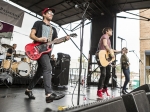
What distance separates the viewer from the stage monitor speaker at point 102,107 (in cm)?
58

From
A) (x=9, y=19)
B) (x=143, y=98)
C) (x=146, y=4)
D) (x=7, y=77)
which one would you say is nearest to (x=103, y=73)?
(x=143, y=98)

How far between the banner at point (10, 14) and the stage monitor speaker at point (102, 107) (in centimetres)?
645

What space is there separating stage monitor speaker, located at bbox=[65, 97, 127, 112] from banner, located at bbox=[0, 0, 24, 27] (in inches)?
254

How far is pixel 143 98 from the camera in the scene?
1112mm

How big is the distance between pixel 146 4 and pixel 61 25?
4.83 meters

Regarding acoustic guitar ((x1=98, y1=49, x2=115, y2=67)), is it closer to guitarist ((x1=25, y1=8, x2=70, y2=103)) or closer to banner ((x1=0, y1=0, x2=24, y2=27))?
guitarist ((x1=25, y1=8, x2=70, y2=103))

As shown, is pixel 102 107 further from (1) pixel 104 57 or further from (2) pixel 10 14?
(2) pixel 10 14

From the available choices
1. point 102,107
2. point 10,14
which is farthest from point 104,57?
point 10,14

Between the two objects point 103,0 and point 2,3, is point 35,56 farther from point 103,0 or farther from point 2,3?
point 103,0

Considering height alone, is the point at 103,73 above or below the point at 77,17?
below

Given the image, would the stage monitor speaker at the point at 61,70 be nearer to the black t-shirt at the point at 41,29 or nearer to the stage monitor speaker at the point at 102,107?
the black t-shirt at the point at 41,29

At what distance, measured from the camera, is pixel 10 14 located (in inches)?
250

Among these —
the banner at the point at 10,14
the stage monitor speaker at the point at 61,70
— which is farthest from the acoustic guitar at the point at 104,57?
the banner at the point at 10,14

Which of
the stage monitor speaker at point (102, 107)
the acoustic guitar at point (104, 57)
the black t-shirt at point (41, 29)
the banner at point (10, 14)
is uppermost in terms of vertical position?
the banner at point (10, 14)
